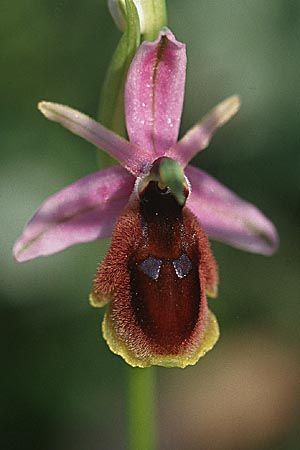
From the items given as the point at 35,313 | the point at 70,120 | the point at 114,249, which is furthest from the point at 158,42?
the point at 35,313

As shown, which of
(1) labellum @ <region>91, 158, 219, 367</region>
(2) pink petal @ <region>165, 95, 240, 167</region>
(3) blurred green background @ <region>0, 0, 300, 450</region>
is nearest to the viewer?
(1) labellum @ <region>91, 158, 219, 367</region>

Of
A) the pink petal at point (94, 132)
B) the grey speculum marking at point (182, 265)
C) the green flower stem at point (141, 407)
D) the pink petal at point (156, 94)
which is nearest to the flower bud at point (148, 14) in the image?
the pink petal at point (156, 94)

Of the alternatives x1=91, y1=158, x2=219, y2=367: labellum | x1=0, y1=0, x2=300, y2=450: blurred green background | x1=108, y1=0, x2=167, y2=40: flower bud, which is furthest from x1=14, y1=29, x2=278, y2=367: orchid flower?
x1=0, y1=0, x2=300, y2=450: blurred green background

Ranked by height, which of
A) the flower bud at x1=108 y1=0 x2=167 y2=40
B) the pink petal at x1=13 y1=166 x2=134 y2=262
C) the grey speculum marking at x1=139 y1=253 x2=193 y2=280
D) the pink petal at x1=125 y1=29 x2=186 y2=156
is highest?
the flower bud at x1=108 y1=0 x2=167 y2=40

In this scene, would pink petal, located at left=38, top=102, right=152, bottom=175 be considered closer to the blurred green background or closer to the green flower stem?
the green flower stem

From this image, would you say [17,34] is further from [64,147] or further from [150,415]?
[150,415]

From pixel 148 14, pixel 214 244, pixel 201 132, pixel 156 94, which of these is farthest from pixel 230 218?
pixel 214 244

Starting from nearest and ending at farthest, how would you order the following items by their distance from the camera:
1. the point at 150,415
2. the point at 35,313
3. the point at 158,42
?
the point at 158,42 < the point at 150,415 < the point at 35,313
